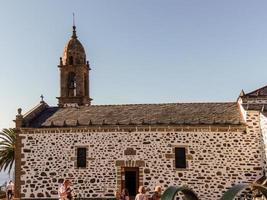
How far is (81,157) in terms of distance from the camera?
19500 mm

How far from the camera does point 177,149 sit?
739 inches

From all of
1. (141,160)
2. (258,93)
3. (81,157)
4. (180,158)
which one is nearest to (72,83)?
(81,157)

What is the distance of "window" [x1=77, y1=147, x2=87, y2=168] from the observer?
764 inches

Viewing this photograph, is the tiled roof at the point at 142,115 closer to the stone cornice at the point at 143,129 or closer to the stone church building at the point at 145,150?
the stone church building at the point at 145,150

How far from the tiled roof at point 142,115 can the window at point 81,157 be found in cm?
135

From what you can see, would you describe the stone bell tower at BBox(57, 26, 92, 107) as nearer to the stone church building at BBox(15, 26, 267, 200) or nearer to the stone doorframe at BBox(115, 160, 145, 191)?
the stone church building at BBox(15, 26, 267, 200)

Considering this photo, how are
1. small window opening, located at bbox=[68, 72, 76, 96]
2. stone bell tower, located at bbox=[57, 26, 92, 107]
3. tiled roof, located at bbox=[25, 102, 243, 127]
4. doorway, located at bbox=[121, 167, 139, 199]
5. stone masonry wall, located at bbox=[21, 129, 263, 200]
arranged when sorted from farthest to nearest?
small window opening, located at bbox=[68, 72, 76, 96]
stone bell tower, located at bbox=[57, 26, 92, 107]
tiled roof, located at bbox=[25, 102, 243, 127]
doorway, located at bbox=[121, 167, 139, 199]
stone masonry wall, located at bbox=[21, 129, 263, 200]

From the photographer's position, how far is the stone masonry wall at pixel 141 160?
18.1 metres

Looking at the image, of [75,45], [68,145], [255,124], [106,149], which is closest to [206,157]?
[255,124]

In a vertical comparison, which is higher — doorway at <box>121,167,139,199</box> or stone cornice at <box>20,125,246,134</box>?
stone cornice at <box>20,125,246,134</box>

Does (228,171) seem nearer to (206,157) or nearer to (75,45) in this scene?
(206,157)

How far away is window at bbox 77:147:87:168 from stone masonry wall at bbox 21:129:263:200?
9.4 inches

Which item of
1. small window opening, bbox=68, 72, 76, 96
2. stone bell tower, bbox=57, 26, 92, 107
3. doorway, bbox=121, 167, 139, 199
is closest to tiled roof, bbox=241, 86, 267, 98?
doorway, bbox=121, 167, 139, 199

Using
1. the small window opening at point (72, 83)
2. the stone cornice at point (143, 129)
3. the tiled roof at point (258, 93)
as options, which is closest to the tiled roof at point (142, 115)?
the stone cornice at point (143, 129)
